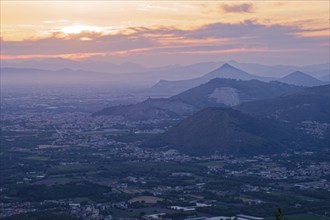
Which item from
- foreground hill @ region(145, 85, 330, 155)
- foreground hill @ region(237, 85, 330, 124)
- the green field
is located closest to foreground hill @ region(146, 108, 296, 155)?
foreground hill @ region(145, 85, 330, 155)

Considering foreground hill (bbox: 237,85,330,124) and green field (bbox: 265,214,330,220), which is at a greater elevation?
foreground hill (bbox: 237,85,330,124)

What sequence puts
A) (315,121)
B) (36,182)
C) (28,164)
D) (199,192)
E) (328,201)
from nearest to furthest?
(328,201) < (199,192) < (36,182) < (28,164) < (315,121)

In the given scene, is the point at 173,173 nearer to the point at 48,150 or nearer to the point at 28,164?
the point at 28,164

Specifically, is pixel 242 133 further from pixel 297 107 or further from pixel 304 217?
pixel 304 217

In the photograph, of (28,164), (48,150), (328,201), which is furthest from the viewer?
(48,150)

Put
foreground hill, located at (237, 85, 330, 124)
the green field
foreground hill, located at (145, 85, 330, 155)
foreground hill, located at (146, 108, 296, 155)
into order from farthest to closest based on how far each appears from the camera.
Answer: foreground hill, located at (237, 85, 330, 124), foreground hill, located at (145, 85, 330, 155), foreground hill, located at (146, 108, 296, 155), the green field

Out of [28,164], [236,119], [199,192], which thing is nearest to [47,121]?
[236,119]

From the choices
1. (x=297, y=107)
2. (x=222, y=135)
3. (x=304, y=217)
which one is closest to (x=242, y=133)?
(x=222, y=135)

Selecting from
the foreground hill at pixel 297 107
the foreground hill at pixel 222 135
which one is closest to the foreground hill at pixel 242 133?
the foreground hill at pixel 222 135

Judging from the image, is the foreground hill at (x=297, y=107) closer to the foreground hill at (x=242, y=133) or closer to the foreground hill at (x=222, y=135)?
the foreground hill at (x=242, y=133)

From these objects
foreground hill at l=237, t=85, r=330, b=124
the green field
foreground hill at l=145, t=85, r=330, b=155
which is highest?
foreground hill at l=237, t=85, r=330, b=124

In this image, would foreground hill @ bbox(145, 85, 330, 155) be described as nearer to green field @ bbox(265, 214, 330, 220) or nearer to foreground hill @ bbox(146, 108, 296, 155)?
foreground hill @ bbox(146, 108, 296, 155)
